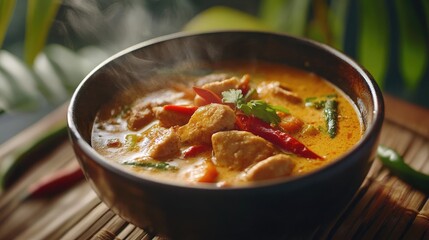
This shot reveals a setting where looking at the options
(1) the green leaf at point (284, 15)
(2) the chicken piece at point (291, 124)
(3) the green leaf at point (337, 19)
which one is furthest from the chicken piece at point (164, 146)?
(3) the green leaf at point (337, 19)

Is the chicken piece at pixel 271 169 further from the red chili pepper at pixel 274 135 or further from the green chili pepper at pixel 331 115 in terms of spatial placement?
the green chili pepper at pixel 331 115

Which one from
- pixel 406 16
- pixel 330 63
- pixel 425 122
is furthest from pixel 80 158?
pixel 406 16

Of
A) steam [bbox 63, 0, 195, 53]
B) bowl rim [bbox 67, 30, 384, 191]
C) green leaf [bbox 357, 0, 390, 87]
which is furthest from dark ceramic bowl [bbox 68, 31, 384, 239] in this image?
steam [bbox 63, 0, 195, 53]

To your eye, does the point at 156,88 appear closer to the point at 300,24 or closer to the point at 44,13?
the point at 44,13

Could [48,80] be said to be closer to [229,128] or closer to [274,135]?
[229,128]

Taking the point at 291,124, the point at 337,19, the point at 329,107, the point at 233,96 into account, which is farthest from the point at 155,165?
the point at 337,19

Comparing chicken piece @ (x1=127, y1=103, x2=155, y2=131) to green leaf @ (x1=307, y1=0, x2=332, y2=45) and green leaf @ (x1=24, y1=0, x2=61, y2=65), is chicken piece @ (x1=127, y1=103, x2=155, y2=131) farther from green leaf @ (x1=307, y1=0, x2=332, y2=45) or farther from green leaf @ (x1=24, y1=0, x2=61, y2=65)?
green leaf @ (x1=307, y1=0, x2=332, y2=45)
